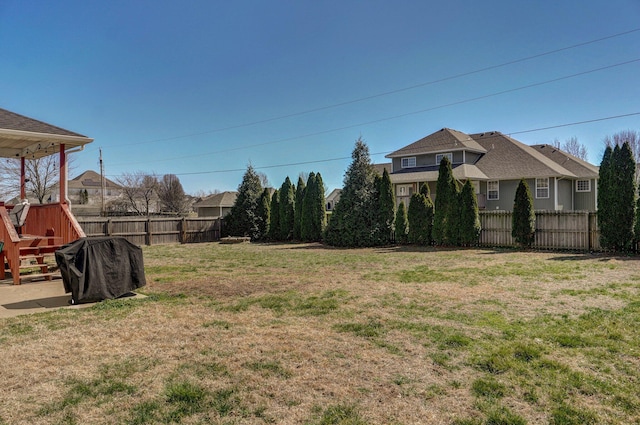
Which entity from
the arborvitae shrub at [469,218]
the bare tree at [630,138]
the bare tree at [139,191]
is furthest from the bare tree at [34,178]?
the bare tree at [630,138]

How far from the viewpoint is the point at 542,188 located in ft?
71.7

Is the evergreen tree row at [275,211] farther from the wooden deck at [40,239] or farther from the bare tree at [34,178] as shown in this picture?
the bare tree at [34,178]

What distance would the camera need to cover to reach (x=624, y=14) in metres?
11.6

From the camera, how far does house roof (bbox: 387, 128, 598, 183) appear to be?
22297 mm

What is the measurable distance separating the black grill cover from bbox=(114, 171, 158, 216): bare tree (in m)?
35.1

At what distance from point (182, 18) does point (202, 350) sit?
12.3m

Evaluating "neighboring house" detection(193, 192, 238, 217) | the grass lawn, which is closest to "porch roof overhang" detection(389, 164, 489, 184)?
the grass lawn

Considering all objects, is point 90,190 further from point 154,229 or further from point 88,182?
point 154,229

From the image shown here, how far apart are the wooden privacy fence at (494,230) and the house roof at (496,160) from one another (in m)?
7.30

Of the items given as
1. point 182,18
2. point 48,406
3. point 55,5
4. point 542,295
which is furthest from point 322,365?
point 182,18

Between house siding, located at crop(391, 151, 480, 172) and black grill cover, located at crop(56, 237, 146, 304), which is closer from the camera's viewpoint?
black grill cover, located at crop(56, 237, 146, 304)

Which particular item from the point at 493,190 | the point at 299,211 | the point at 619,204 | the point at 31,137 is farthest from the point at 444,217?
the point at 31,137

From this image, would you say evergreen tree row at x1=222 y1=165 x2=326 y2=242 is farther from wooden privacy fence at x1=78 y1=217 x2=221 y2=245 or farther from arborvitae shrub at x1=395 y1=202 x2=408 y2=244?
arborvitae shrub at x1=395 y1=202 x2=408 y2=244

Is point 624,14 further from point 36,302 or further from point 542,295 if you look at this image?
point 36,302
